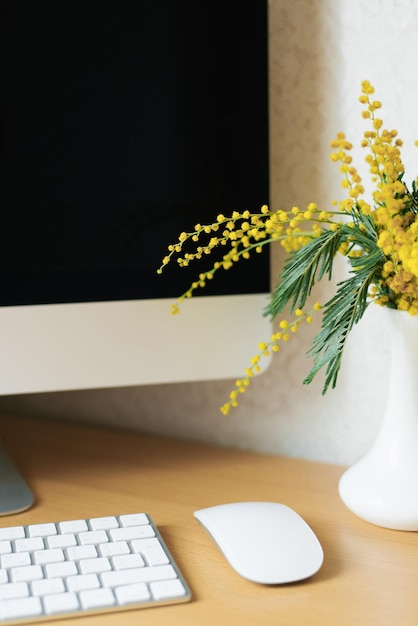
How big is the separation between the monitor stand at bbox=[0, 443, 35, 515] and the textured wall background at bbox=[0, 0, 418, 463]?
221 mm

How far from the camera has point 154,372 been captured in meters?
0.70

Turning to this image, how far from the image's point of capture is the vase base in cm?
58

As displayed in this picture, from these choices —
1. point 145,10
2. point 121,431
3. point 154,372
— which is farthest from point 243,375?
point 145,10

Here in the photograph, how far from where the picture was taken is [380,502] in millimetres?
594

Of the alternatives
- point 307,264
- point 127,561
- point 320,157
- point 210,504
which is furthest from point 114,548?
point 320,157

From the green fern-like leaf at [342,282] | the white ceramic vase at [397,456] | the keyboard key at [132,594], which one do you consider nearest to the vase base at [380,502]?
the white ceramic vase at [397,456]

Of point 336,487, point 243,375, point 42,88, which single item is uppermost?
point 42,88

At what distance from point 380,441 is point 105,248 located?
28 cm

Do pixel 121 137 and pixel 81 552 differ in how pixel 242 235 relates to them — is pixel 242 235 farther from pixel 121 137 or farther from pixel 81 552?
pixel 81 552

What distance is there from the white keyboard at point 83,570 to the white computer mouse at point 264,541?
4cm

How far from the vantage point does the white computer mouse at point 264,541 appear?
0.50m

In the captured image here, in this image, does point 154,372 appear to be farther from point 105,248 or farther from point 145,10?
point 145,10

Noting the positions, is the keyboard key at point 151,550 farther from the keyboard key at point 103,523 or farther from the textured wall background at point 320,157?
the textured wall background at point 320,157

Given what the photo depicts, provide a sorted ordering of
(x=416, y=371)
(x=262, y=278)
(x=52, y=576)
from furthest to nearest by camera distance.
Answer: (x=262, y=278)
(x=416, y=371)
(x=52, y=576)
